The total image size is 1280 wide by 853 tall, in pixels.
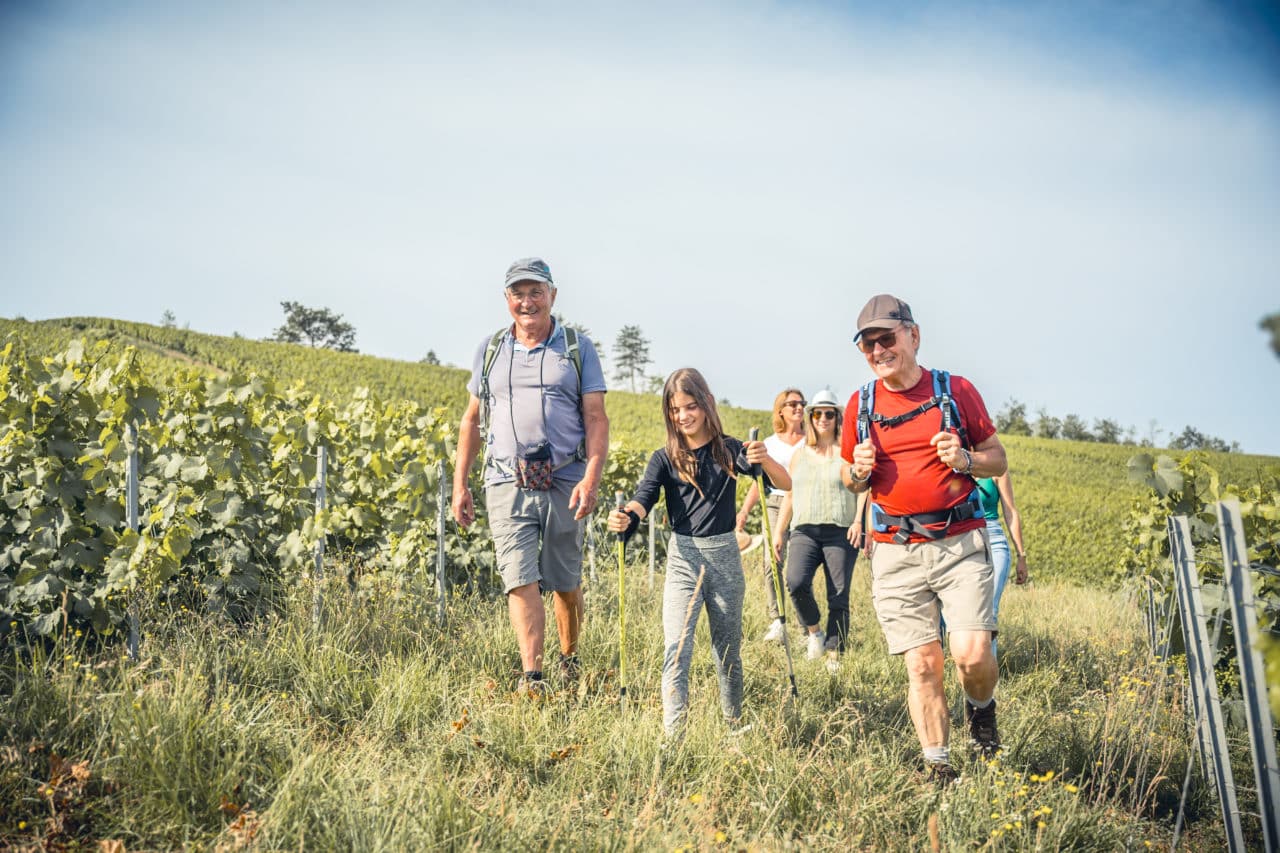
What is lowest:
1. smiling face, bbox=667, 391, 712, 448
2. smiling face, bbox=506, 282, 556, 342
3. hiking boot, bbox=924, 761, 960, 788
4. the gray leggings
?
hiking boot, bbox=924, 761, 960, 788

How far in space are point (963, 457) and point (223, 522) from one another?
3866 millimetres

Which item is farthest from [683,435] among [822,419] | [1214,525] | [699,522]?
[1214,525]

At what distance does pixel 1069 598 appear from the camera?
1073cm

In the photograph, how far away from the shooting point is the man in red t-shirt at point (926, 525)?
3436 millimetres

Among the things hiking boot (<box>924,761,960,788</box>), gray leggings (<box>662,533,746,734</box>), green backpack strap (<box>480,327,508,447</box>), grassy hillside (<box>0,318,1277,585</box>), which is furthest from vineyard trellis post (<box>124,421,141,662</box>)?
grassy hillside (<box>0,318,1277,585</box>)

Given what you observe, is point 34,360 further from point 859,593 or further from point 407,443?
point 859,593

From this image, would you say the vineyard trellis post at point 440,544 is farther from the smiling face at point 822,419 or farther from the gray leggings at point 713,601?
the smiling face at point 822,419

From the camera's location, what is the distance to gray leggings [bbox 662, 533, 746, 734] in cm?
374

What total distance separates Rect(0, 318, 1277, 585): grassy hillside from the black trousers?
36.1 feet

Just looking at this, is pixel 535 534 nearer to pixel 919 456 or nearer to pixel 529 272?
pixel 529 272

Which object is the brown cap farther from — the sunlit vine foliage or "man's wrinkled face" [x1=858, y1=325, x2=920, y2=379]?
the sunlit vine foliage

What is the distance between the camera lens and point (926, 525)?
3508 mm

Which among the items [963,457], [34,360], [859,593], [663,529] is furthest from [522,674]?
[663,529]

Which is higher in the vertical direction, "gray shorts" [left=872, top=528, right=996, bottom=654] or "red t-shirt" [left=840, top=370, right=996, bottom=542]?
"red t-shirt" [left=840, top=370, right=996, bottom=542]
